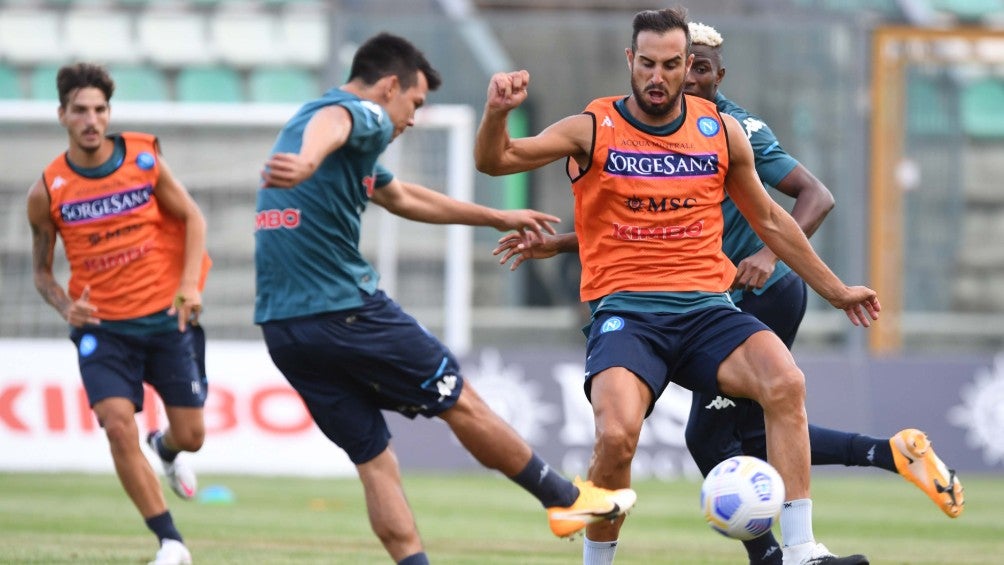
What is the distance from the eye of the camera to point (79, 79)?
884 cm

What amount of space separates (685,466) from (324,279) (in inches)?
392

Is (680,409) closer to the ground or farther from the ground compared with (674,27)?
closer to the ground

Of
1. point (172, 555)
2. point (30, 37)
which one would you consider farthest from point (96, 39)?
point (172, 555)

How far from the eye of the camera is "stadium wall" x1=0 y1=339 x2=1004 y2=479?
51.6 feet

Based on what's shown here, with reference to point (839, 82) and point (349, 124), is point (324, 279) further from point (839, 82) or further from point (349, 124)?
point (839, 82)

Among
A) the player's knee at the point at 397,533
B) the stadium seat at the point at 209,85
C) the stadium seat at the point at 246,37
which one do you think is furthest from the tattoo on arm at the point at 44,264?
the stadium seat at the point at 246,37

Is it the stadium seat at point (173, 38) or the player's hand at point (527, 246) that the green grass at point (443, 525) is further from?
the stadium seat at point (173, 38)

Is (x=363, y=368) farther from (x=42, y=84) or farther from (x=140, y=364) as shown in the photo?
(x=42, y=84)

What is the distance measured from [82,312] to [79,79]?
1287mm

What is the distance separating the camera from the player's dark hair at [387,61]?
6.88 meters

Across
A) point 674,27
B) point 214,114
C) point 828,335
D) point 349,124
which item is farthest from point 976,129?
point 349,124

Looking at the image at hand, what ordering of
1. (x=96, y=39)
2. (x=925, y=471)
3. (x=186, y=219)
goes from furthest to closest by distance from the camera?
(x=96, y=39)
(x=186, y=219)
(x=925, y=471)

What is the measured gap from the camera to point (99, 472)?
15758mm

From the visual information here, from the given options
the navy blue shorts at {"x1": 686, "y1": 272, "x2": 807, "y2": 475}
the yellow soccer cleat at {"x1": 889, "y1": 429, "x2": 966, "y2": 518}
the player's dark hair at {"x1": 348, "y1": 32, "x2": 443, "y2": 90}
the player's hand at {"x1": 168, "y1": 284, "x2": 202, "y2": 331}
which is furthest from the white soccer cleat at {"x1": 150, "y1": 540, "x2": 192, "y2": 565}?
the yellow soccer cleat at {"x1": 889, "y1": 429, "x2": 966, "y2": 518}
